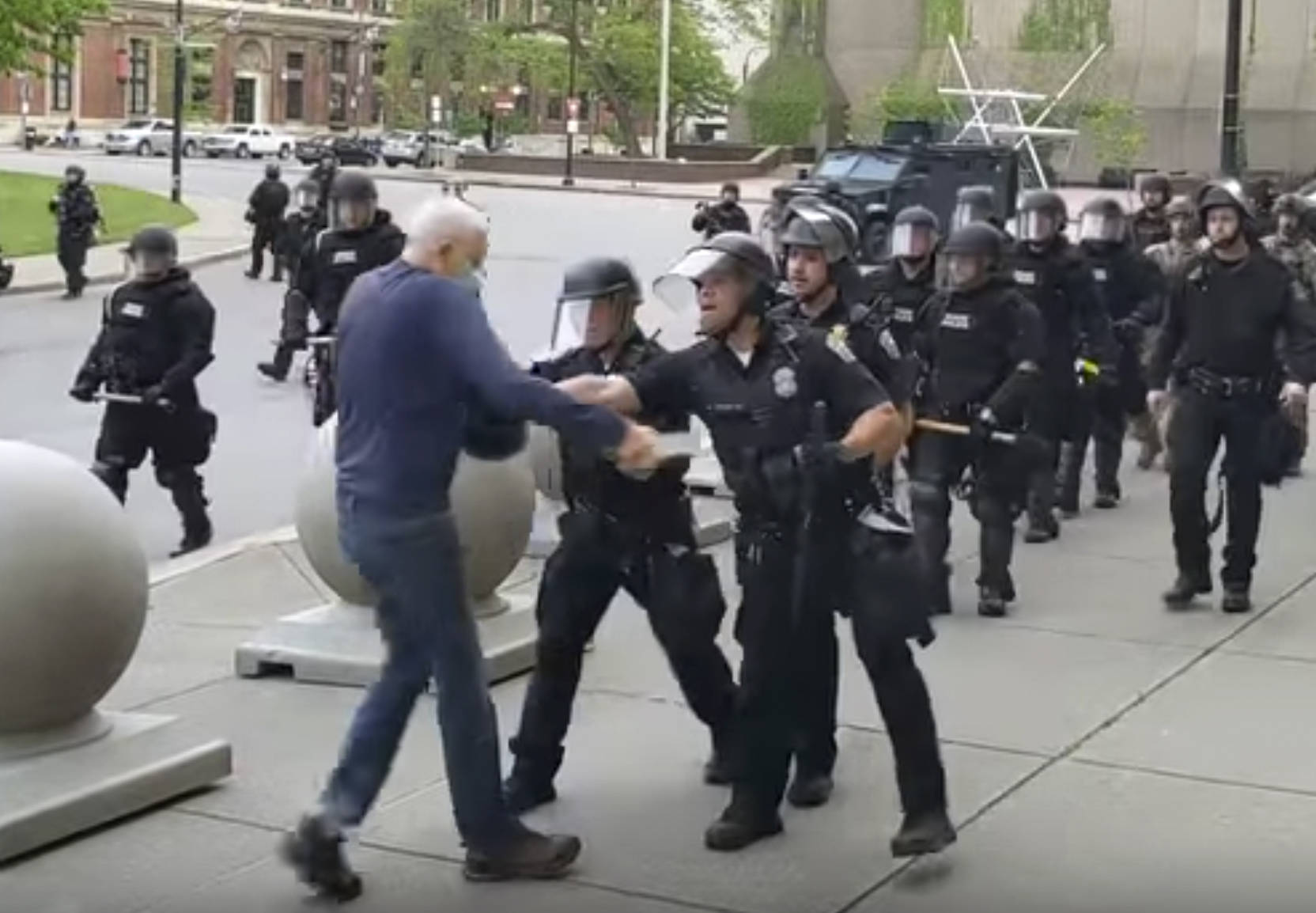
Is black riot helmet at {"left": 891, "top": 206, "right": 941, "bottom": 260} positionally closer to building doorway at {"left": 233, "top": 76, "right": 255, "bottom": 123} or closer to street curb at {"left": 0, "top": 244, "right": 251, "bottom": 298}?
street curb at {"left": 0, "top": 244, "right": 251, "bottom": 298}

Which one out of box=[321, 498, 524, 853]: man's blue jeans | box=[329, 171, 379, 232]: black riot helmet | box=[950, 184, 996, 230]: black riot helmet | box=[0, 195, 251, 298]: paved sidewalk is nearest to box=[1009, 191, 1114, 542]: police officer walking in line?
box=[950, 184, 996, 230]: black riot helmet

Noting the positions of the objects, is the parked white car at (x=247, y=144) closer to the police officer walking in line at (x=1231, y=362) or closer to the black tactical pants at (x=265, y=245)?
the black tactical pants at (x=265, y=245)

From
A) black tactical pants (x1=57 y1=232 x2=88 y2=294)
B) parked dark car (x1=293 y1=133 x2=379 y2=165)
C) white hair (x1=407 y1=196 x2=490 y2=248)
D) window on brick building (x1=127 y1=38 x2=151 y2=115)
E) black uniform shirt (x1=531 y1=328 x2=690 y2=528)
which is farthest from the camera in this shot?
window on brick building (x1=127 y1=38 x2=151 y2=115)

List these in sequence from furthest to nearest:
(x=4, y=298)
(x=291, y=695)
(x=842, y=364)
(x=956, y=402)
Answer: (x=4, y=298)
(x=956, y=402)
(x=291, y=695)
(x=842, y=364)

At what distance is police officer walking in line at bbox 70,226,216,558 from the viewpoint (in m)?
11.4

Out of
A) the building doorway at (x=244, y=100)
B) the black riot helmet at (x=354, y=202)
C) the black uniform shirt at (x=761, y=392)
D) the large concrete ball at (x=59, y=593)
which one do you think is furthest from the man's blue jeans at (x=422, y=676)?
the building doorway at (x=244, y=100)

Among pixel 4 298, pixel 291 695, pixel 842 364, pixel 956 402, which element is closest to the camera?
pixel 842 364

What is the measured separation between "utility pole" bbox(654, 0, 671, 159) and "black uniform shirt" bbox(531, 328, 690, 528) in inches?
2748

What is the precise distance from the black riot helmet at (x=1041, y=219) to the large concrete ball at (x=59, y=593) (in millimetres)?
5919

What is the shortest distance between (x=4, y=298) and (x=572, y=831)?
23782 millimetres

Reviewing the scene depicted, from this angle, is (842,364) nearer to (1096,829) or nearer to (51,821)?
(1096,829)

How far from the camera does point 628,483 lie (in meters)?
6.73

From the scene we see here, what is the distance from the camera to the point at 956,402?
1005 cm

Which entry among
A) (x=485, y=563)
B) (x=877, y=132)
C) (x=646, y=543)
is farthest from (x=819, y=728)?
(x=877, y=132)
